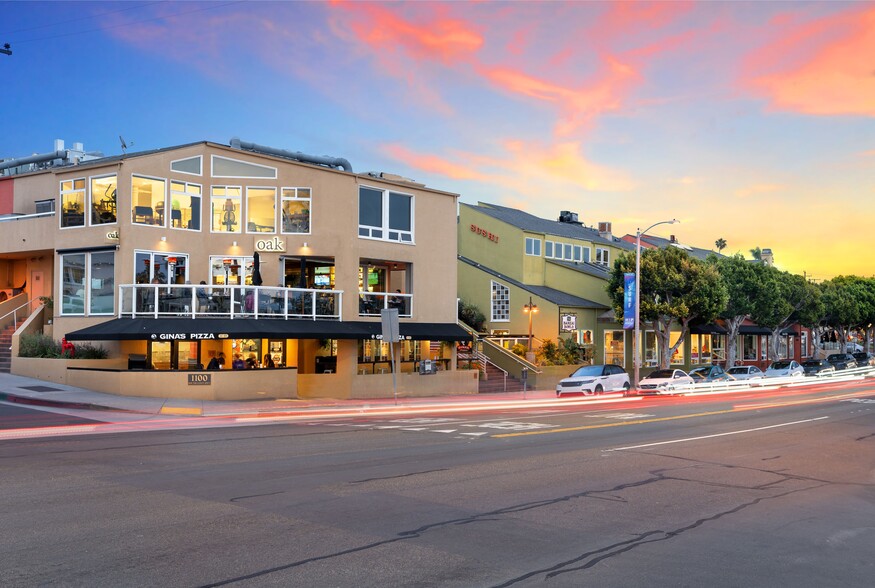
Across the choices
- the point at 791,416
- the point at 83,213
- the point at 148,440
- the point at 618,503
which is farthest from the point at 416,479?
the point at 83,213

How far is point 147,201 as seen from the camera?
98.0 ft

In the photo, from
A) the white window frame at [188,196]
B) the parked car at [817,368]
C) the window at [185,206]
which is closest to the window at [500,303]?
the parked car at [817,368]

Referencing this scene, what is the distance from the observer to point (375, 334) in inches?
1236

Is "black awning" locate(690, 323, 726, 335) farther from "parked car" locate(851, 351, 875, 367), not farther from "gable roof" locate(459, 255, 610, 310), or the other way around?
"parked car" locate(851, 351, 875, 367)

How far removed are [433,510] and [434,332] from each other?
2418 cm

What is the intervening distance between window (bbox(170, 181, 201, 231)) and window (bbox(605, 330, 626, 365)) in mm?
28467

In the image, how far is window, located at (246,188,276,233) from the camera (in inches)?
1254

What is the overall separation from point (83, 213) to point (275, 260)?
7.37m

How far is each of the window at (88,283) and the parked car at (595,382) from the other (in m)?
19.1

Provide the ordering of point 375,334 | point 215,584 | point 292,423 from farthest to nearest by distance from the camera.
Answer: point 375,334, point 292,423, point 215,584

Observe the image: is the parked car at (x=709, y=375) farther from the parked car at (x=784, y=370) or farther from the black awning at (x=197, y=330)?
the black awning at (x=197, y=330)

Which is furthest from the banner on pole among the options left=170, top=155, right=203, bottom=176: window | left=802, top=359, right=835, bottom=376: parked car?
left=170, top=155, right=203, bottom=176: window

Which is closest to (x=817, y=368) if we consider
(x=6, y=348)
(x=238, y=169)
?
(x=238, y=169)

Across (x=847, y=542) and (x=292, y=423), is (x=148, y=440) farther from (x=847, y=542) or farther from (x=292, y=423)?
(x=847, y=542)
